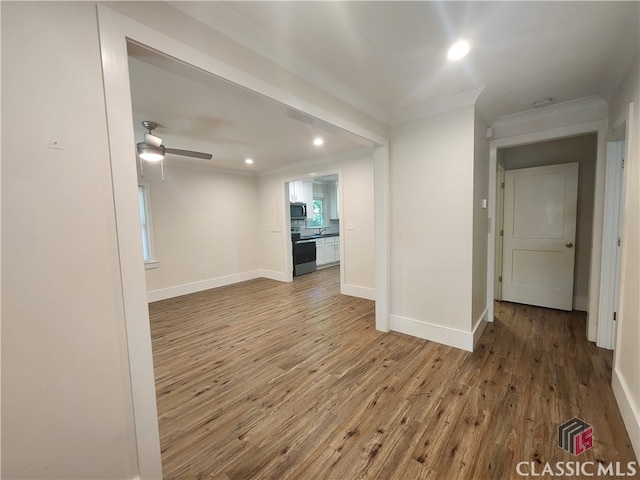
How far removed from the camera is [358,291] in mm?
4598

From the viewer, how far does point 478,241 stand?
111 inches

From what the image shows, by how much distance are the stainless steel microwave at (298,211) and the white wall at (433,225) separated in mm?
3846

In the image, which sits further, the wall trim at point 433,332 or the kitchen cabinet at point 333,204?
the kitchen cabinet at point 333,204

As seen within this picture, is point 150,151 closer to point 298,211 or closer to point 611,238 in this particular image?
point 298,211

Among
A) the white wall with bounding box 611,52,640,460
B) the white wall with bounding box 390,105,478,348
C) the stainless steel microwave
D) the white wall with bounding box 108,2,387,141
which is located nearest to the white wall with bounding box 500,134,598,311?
the white wall with bounding box 611,52,640,460

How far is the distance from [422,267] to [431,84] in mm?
1753

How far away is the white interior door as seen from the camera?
349 cm

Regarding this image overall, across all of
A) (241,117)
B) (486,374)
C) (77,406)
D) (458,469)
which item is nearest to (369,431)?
(458,469)

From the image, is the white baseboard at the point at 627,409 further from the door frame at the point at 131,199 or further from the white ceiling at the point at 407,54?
the door frame at the point at 131,199

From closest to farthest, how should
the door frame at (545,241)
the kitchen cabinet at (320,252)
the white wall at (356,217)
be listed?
the door frame at (545,241)
the white wall at (356,217)
the kitchen cabinet at (320,252)

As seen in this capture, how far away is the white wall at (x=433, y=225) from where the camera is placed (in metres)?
2.56

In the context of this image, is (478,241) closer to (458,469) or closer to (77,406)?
(458,469)

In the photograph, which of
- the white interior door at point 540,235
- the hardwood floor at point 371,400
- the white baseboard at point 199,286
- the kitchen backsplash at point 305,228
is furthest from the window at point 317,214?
the white interior door at point 540,235

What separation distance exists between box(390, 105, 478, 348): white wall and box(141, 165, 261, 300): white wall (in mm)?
3750
